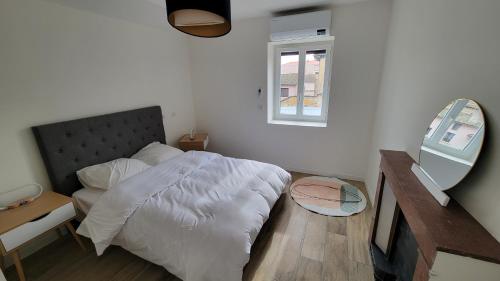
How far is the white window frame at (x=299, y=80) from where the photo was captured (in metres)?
2.88

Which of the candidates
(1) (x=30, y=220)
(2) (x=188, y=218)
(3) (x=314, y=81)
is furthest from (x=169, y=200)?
(3) (x=314, y=81)

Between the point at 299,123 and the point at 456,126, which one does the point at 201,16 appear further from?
the point at 299,123

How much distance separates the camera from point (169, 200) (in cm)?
173

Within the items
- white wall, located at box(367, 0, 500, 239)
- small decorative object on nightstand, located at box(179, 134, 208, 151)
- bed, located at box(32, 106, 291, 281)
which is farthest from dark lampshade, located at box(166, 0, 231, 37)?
small decorative object on nightstand, located at box(179, 134, 208, 151)

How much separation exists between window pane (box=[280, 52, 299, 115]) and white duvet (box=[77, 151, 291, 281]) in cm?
150

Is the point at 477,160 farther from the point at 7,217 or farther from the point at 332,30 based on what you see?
the point at 7,217

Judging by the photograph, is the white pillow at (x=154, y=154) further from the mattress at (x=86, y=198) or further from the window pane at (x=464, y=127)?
the window pane at (x=464, y=127)

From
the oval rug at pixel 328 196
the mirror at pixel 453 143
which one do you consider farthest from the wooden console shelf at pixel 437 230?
the oval rug at pixel 328 196

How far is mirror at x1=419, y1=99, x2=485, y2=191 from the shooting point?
2.85ft

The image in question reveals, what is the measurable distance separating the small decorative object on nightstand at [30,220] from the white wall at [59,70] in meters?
0.28

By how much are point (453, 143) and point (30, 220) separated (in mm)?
2725

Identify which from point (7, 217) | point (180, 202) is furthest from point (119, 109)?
point (180, 202)

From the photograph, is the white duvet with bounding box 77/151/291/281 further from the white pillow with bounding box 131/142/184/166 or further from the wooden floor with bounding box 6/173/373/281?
the white pillow with bounding box 131/142/184/166

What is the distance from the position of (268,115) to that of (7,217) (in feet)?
9.50
